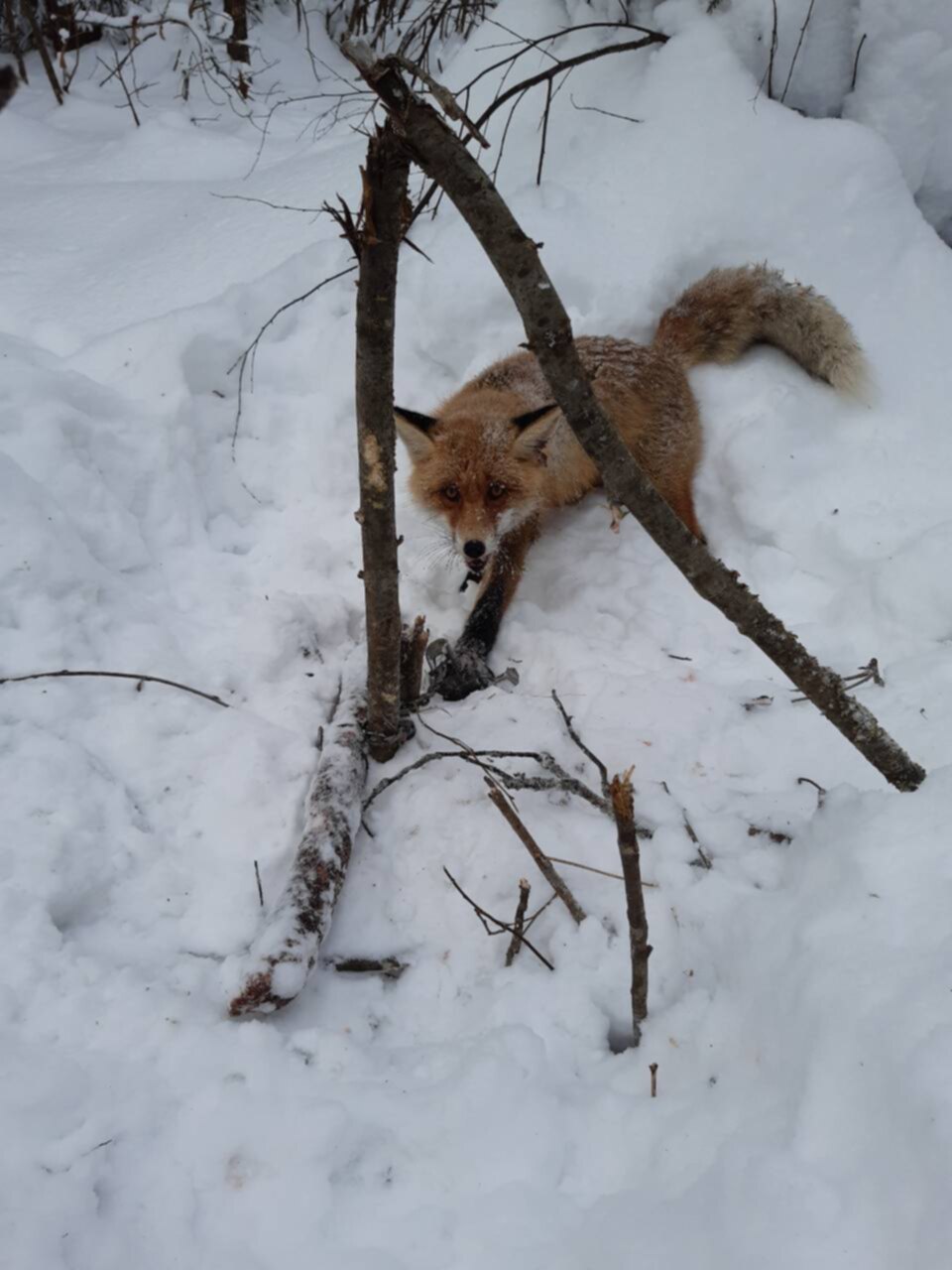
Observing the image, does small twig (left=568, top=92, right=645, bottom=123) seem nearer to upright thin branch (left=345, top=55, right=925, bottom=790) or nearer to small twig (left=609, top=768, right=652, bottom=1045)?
upright thin branch (left=345, top=55, right=925, bottom=790)

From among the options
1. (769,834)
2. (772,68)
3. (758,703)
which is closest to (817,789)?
(769,834)

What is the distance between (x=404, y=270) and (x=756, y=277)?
6.27 ft

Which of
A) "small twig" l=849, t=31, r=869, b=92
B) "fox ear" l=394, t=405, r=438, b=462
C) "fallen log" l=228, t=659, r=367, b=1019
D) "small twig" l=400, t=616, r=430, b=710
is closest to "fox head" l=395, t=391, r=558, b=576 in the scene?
"fox ear" l=394, t=405, r=438, b=462

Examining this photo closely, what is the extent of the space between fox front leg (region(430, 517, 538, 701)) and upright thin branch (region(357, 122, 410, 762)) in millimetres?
427

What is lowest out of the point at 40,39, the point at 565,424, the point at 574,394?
the point at 565,424

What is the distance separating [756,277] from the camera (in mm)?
4449

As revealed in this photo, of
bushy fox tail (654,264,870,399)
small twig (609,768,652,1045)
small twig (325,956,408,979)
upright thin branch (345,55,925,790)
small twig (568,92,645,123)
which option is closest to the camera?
small twig (609,768,652,1045)

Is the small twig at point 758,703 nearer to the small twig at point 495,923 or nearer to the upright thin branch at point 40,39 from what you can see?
the small twig at point 495,923

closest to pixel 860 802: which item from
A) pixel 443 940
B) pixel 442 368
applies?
pixel 443 940

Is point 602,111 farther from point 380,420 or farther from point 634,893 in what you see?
point 634,893

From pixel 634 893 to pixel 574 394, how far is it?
98 cm

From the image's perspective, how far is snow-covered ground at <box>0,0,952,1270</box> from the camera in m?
1.51

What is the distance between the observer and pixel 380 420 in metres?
2.27

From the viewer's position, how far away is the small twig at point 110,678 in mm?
2627
